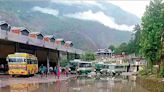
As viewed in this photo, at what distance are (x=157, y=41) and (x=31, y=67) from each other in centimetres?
1402

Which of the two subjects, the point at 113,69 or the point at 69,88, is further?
the point at 113,69

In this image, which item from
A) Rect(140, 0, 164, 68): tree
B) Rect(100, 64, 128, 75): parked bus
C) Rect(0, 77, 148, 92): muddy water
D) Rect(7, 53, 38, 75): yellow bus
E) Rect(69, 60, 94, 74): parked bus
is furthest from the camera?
Rect(100, 64, 128, 75): parked bus

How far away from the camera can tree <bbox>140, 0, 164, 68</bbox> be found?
37.0 m

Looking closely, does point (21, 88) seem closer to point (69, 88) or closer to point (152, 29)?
point (69, 88)

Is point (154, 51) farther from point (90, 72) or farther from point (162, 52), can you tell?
point (90, 72)

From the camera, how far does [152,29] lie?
3784 cm

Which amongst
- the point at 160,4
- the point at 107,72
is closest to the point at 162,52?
the point at 160,4

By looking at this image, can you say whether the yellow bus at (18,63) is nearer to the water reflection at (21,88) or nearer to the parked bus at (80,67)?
the water reflection at (21,88)

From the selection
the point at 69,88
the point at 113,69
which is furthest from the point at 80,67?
the point at 69,88

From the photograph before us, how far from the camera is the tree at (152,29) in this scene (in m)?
37.0

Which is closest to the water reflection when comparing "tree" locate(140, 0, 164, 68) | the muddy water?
the muddy water

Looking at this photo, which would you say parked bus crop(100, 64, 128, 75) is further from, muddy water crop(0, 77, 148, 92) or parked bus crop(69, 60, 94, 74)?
muddy water crop(0, 77, 148, 92)

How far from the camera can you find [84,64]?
61531 mm

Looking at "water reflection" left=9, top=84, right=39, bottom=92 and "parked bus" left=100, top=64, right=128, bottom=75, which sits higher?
"water reflection" left=9, top=84, right=39, bottom=92
